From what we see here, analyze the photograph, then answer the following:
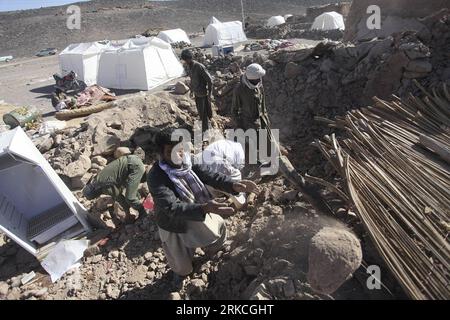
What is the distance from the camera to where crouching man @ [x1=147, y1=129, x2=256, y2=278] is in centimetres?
237

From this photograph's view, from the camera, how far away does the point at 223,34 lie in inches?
851

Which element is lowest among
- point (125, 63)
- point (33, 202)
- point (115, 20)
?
point (33, 202)

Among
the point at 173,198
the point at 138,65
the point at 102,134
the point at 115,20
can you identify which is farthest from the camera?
the point at 115,20

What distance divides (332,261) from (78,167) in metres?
4.27

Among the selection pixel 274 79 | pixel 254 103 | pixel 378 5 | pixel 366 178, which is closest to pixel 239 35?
pixel 378 5

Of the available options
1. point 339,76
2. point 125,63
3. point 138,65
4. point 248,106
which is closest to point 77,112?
point 138,65

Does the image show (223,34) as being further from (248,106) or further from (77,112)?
(248,106)

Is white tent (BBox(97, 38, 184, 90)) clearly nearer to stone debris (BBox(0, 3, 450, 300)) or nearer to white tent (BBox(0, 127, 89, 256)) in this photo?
stone debris (BBox(0, 3, 450, 300))

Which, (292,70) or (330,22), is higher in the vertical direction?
(330,22)

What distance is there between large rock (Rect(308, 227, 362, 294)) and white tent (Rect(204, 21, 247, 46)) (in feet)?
67.4

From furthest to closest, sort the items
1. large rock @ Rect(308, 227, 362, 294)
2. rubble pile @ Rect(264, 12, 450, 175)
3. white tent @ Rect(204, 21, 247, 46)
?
white tent @ Rect(204, 21, 247, 46)
rubble pile @ Rect(264, 12, 450, 175)
large rock @ Rect(308, 227, 362, 294)

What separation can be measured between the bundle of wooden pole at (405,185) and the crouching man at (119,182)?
2168mm

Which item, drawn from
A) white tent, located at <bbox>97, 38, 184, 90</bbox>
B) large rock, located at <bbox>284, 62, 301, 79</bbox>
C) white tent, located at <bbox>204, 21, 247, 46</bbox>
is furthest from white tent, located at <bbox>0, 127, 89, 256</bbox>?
white tent, located at <bbox>204, 21, 247, 46</bbox>

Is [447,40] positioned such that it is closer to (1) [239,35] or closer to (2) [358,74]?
(2) [358,74]
